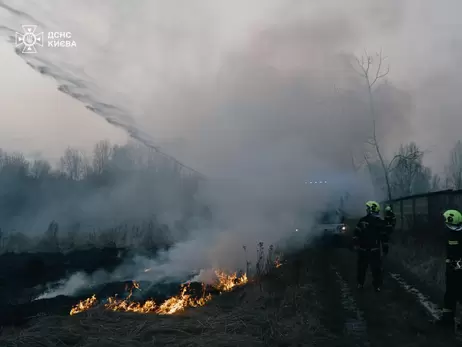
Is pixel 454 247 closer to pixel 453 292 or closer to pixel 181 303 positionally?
pixel 453 292

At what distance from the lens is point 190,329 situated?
21.5ft

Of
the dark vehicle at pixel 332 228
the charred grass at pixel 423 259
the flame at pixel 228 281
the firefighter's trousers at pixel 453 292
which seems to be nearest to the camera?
the firefighter's trousers at pixel 453 292

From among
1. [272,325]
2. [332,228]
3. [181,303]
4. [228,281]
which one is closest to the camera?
[272,325]

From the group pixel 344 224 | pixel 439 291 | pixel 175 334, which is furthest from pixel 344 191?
pixel 175 334

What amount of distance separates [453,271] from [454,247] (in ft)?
1.35

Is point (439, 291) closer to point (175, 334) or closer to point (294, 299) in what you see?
point (294, 299)

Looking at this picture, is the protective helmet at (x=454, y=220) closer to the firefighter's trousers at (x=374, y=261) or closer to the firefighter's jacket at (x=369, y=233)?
the firefighter's jacket at (x=369, y=233)

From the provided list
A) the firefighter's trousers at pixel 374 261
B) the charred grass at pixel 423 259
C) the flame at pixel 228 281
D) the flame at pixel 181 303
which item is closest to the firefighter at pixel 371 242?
the firefighter's trousers at pixel 374 261

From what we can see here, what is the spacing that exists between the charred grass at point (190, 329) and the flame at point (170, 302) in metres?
1.19

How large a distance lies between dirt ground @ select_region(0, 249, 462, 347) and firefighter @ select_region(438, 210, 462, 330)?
0.35 m

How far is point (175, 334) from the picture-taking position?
250 inches

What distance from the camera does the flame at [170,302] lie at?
30.4 feet

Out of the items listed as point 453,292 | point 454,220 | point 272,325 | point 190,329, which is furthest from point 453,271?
point 190,329

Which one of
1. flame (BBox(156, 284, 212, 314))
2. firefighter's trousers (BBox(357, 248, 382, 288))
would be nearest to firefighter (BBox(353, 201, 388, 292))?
firefighter's trousers (BBox(357, 248, 382, 288))
